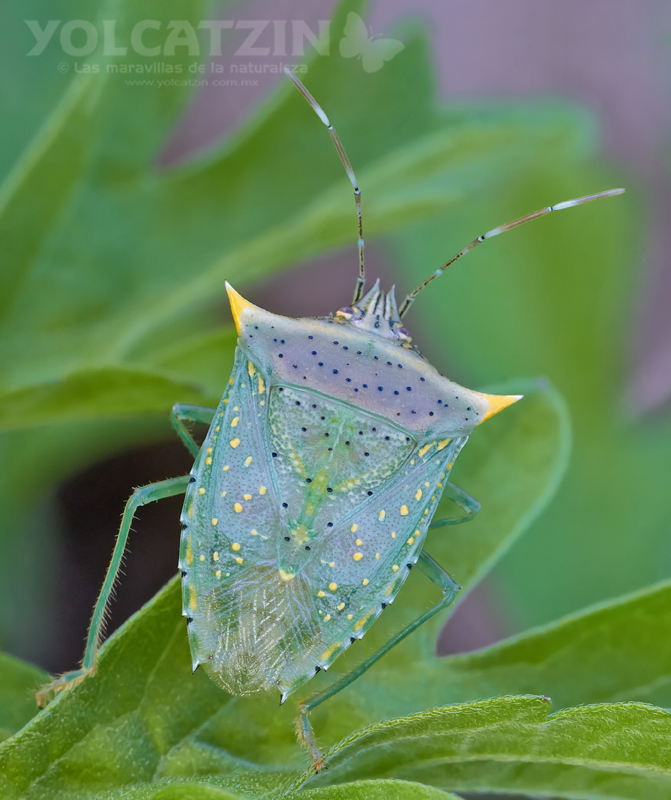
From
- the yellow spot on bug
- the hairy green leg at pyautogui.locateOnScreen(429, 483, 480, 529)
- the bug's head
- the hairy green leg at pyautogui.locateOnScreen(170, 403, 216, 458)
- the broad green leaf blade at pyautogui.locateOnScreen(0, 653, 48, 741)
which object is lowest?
the broad green leaf blade at pyautogui.locateOnScreen(0, 653, 48, 741)

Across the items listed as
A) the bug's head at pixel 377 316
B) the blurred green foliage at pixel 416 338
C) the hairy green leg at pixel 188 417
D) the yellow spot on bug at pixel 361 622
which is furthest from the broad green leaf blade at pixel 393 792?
the bug's head at pixel 377 316

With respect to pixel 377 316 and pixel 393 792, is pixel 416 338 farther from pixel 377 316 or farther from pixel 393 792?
pixel 393 792

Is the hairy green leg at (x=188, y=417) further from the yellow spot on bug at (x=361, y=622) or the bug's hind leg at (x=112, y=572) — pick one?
the yellow spot on bug at (x=361, y=622)

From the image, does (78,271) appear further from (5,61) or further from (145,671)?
(145,671)

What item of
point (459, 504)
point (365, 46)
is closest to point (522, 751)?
point (459, 504)

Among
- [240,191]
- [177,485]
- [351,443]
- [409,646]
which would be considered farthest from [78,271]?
[409,646]

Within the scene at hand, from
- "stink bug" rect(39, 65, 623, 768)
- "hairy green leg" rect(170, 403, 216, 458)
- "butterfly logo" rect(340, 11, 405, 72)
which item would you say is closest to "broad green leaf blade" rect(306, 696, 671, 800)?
"stink bug" rect(39, 65, 623, 768)

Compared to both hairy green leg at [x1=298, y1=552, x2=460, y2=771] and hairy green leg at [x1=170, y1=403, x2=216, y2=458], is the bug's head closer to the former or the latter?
hairy green leg at [x1=170, y1=403, x2=216, y2=458]
